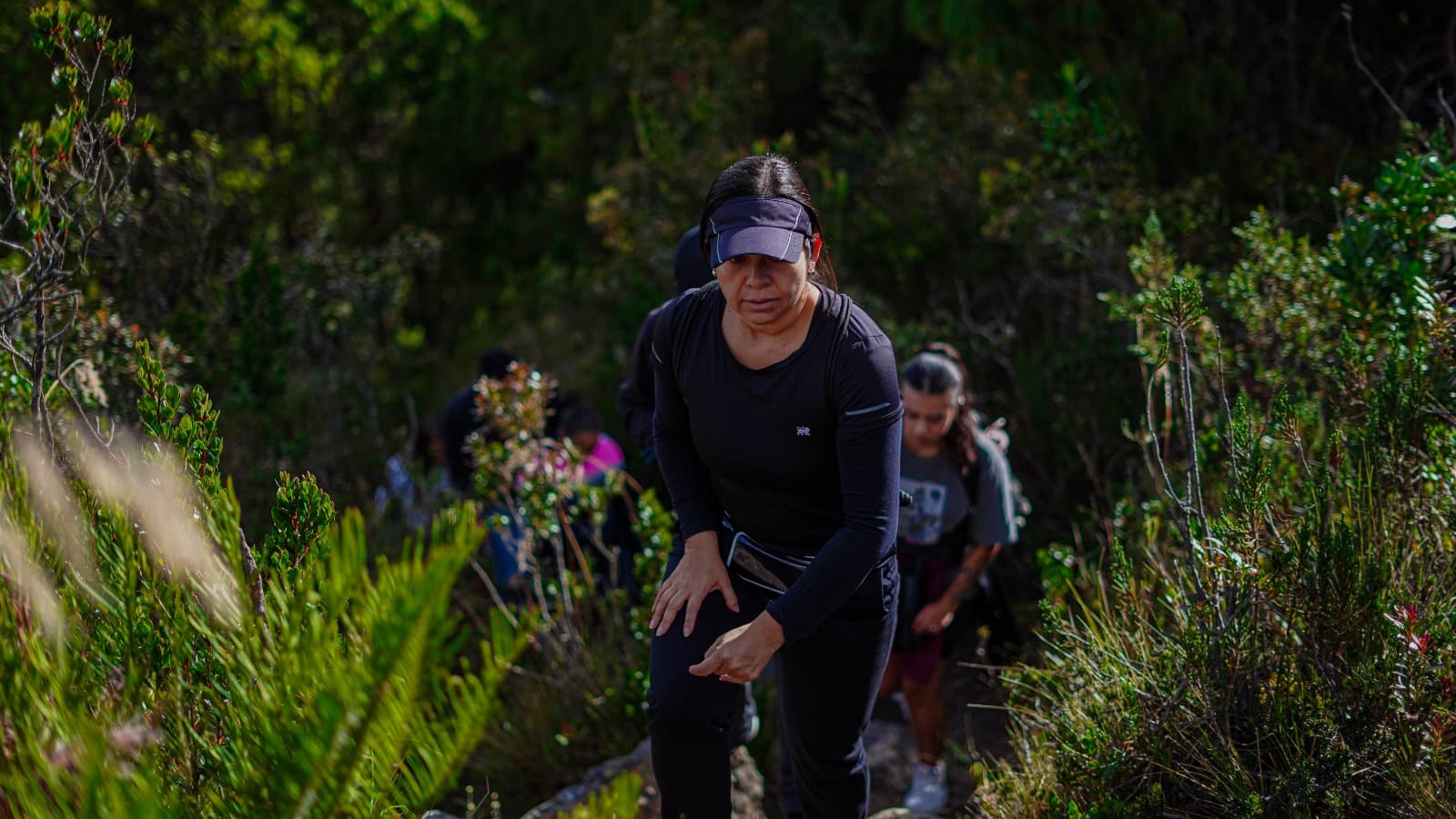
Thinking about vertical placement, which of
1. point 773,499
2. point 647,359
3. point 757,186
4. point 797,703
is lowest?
point 797,703

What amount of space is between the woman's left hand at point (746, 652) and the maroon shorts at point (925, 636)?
1.59 metres

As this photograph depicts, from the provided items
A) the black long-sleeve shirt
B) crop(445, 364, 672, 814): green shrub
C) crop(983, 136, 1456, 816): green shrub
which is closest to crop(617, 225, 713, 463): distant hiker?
crop(445, 364, 672, 814): green shrub

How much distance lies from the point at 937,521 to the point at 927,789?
0.90 meters

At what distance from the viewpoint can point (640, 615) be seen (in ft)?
12.9

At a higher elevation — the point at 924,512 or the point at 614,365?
the point at 614,365

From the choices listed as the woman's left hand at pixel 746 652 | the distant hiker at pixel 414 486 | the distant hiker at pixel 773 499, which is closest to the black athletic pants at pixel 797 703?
the distant hiker at pixel 773 499

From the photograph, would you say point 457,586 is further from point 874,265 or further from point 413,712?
point 413,712

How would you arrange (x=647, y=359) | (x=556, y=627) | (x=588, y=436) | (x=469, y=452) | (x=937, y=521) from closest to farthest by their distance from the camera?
1. (x=647, y=359)
2. (x=937, y=521)
3. (x=556, y=627)
4. (x=469, y=452)
5. (x=588, y=436)

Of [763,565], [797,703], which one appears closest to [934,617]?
[797,703]

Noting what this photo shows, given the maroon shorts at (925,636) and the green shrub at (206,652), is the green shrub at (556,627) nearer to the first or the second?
the maroon shorts at (925,636)

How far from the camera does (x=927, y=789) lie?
12.8 feet

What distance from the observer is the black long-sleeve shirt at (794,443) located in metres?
2.37

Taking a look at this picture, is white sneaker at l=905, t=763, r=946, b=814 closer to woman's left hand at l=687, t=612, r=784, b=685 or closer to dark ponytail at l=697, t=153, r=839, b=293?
woman's left hand at l=687, t=612, r=784, b=685

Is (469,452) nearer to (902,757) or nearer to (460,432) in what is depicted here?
(460,432)
